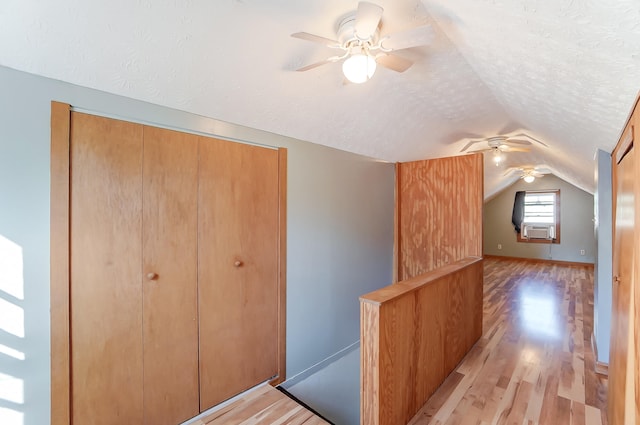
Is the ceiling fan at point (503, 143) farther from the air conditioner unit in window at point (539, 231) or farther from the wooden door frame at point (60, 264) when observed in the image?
→ the air conditioner unit in window at point (539, 231)

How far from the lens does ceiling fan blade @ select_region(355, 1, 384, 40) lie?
1.18 meters

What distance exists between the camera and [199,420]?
188cm

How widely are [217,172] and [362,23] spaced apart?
1354 mm

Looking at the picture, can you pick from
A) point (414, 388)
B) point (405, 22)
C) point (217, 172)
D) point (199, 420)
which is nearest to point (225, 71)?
point (217, 172)

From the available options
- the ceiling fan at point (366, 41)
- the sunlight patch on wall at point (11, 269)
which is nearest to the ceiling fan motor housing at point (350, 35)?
the ceiling fan at point (366, 41)

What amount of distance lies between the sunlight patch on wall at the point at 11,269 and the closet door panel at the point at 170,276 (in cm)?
52

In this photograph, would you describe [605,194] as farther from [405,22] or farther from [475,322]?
[405,22]

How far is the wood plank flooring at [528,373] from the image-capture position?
1902 millimetres

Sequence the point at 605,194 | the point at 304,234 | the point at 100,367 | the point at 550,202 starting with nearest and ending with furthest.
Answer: the point at 100,367 < the point at 605,194 < the point at 304,234 < the point at 550,202

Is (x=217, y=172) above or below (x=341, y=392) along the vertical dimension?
above

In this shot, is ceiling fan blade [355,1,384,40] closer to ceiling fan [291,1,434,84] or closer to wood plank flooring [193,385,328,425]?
ceiling fan [291,1,434,84]

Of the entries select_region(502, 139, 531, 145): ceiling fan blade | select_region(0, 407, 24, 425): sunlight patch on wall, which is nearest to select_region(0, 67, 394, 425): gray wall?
select_region(0, 407, 24, 425): sunlight patch on wall

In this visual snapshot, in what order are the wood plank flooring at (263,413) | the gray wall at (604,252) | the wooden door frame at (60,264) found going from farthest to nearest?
the gray wall at (604,252), the wood plank flooring at (263,413), the wooden door frame at (60,264)

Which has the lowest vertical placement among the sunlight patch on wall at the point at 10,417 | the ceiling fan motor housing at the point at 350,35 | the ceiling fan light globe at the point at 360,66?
the sunlight patch on wall at the point at 10,417
